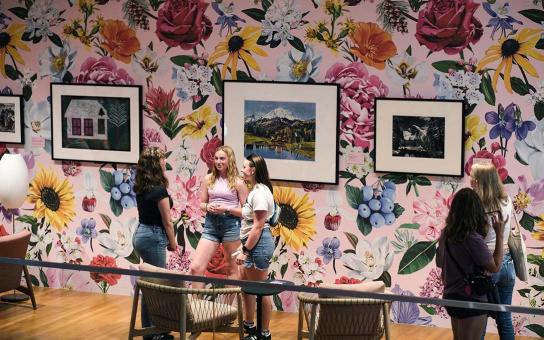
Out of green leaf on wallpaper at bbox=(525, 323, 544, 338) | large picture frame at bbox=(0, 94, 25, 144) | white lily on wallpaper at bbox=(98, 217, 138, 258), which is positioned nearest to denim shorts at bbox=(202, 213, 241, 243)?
white lily on wallpaper at bbox=(98, 217, 138, 258)

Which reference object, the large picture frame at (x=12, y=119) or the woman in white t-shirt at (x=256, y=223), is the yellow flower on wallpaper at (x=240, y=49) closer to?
the woman in white t-shirt at (x=256, y=223)

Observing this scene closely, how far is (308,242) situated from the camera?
21.8 feet

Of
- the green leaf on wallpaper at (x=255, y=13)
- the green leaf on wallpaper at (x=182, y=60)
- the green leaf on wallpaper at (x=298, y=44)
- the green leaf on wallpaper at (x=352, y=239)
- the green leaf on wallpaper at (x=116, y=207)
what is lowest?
the green leaf on wallpaper at (x=352, y=239)

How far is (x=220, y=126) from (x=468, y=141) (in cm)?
207

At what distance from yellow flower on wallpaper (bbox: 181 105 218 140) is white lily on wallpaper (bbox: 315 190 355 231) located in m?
1.20

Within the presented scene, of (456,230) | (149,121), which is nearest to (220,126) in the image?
(149,121)

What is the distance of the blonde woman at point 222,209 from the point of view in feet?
20.4

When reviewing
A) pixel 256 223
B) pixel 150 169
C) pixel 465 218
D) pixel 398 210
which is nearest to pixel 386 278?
pixel 398 210

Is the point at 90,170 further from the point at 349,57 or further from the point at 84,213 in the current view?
the point at 349,57

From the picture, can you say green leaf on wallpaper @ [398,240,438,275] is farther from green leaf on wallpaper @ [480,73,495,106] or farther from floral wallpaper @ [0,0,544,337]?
green leaf on wallpaper @ [480,73,495,106]

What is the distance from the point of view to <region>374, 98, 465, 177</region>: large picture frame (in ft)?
20.2

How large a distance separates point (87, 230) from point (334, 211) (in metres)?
2.37

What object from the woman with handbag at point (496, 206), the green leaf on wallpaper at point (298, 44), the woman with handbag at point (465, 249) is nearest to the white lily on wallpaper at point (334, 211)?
the green leaf on wallpaper at point (298, 44)

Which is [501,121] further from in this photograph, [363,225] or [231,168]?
[231,168]
